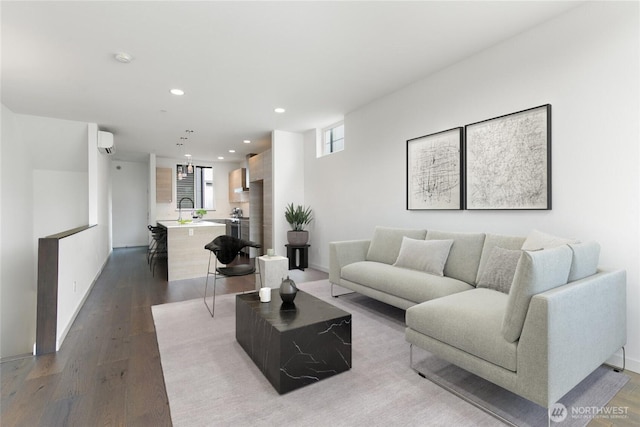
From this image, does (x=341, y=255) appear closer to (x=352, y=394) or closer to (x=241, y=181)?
(x=352, y=394)

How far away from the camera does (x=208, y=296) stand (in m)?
3.96

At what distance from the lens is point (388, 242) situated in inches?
144

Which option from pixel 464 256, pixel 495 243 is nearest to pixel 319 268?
pixel 464 256

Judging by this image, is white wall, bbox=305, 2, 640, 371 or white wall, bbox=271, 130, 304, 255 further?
white wall, bbox=271, 130, 304, 255

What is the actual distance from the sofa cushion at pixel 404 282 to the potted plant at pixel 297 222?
6.87 ft

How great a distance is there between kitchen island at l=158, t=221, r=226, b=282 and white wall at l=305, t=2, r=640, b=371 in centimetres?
354

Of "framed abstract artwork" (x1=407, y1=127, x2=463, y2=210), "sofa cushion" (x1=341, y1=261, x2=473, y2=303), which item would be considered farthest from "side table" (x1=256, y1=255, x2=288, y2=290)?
"framed abstract artwork" (x1=407, y1=127, x2=463, y2=210)

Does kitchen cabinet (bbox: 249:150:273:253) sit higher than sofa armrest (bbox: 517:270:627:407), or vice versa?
kitchen cabinet (bbox: 249:150:273:253)

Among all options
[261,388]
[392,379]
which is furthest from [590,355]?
[261,388]

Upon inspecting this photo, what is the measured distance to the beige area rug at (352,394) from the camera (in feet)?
5.27

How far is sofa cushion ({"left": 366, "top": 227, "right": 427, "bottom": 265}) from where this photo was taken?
11.5ft

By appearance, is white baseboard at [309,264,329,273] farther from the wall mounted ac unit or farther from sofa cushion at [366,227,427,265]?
the wall mounted ac unit

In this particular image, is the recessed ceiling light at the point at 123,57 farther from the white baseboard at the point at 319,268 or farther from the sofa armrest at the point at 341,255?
the white baseboard at the point at 319,268

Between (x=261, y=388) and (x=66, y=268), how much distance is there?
2.48 meters
